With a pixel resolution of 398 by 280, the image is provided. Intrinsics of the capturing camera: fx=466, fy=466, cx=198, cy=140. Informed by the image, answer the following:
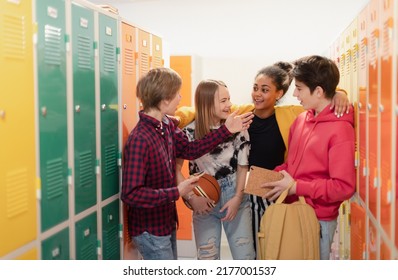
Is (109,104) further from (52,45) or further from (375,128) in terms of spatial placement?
(375,128)

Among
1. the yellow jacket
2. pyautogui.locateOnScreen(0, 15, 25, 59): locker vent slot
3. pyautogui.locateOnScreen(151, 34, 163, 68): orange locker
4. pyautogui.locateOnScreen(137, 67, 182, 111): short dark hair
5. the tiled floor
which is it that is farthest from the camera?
the tiled floor

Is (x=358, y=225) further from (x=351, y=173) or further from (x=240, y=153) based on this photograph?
(x=240, y=153)

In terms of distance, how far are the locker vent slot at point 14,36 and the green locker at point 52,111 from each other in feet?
0.35

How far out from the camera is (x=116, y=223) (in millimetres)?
2857

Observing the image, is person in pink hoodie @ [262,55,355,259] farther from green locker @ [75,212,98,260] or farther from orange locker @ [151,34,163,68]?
orange locker @ [151,34,163,68]

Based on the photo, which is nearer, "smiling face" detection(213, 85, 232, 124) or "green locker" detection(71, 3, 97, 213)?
"green locker" detection(71, 3, 97, 213)

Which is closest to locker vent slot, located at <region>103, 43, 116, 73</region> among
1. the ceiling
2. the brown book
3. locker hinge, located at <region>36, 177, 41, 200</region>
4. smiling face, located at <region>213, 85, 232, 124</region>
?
smiling face, located at <region>213, 85, 232, 124</region>

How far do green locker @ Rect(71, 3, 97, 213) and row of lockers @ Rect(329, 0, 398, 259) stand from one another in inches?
55.8

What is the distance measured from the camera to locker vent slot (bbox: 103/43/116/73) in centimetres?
264

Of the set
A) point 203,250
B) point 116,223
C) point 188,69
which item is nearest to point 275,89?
point 203,250

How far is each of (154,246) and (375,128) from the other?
1.31 metres

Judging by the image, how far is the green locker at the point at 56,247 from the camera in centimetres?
210

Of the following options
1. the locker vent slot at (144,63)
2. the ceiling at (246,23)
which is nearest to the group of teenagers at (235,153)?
the locker vent slot at (144,63)
